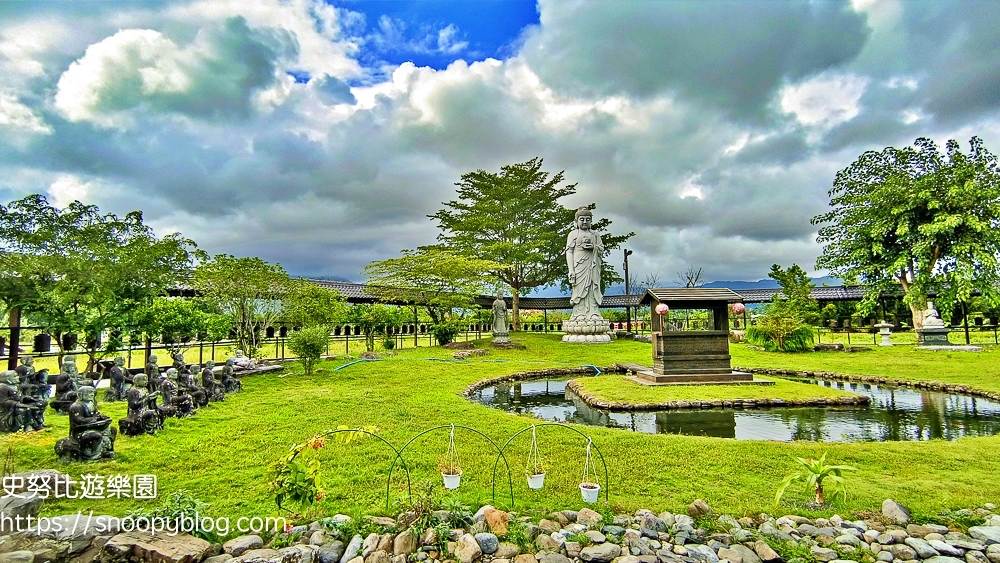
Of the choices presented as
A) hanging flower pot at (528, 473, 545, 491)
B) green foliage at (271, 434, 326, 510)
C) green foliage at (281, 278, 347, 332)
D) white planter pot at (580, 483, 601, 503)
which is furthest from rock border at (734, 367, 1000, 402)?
green foliage at (281, 278, 347, 332)

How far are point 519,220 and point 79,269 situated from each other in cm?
2248

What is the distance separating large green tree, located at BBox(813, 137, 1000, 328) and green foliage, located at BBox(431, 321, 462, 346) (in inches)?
755

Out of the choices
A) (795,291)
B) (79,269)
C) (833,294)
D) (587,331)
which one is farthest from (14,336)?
(833,294)

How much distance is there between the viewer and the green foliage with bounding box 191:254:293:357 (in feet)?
47.9

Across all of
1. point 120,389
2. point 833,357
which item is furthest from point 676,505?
point 833,357

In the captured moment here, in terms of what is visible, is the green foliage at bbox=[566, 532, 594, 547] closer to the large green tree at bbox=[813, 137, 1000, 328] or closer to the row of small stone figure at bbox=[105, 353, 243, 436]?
the row of small stone figure at bbox=[105, 353, 243, 436]

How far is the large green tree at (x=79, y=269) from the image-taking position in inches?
353

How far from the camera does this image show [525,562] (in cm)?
304

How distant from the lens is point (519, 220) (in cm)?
2941

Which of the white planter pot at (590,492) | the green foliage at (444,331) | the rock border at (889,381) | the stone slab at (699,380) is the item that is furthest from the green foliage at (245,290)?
the rock border at (889,381)

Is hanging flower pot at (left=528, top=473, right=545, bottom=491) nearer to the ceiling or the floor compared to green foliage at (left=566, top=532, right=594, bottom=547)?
nearer to the ceiling

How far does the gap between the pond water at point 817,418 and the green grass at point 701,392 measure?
1.58 feet

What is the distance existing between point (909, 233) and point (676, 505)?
24163mm

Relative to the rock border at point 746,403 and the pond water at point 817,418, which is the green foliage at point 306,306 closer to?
the pond water at point 817,418
